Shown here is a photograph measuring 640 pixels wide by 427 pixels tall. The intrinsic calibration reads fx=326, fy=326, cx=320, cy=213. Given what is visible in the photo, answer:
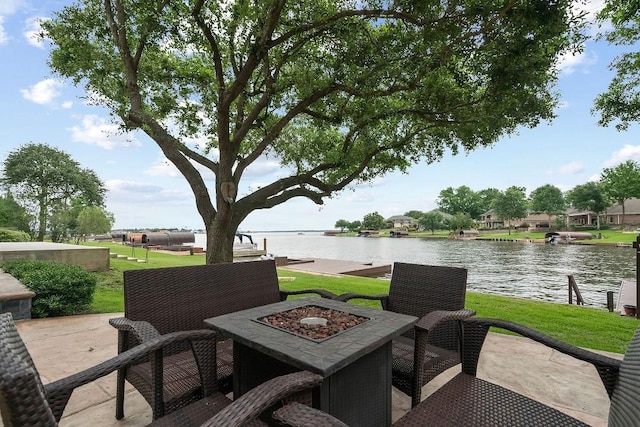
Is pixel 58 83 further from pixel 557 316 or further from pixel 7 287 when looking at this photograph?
pixel 557 316

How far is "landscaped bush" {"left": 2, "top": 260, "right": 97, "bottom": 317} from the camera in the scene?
14.1 ft

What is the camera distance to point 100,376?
1.27m

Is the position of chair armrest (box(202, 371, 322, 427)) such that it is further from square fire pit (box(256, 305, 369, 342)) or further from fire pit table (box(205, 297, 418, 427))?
square fire pit (box(256, 305, 369, 342))

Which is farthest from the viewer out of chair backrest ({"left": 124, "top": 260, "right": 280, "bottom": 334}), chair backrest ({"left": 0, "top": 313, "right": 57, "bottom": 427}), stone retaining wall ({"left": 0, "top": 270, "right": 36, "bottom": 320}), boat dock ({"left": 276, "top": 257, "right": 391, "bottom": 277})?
boat dock ({"left": 276, "top": 257, "right": 391, "bottom": 277})

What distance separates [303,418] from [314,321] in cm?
78

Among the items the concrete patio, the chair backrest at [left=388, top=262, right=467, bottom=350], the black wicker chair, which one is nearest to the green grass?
the concrete patio

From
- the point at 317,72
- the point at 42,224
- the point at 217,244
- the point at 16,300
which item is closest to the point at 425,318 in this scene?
the point at 217,244

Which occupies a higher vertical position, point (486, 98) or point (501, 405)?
point (486, 98)

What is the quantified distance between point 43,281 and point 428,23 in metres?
5.93

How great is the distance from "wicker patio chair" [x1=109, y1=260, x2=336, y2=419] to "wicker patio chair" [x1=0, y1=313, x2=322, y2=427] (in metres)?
0.16

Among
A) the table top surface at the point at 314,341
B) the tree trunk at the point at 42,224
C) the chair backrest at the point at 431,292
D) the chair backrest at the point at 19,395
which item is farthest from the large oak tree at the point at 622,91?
the tree trunk at the point at 42,224

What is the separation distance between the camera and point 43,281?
436 cm

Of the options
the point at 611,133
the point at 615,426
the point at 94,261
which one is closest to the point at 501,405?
the point at 615,426

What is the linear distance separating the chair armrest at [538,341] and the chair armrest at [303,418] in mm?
1203
